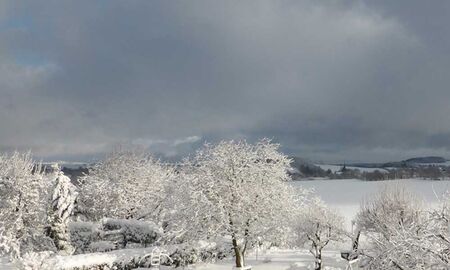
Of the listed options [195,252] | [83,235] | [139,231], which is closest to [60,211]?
[83,235]

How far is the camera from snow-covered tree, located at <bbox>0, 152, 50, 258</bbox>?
110 feet

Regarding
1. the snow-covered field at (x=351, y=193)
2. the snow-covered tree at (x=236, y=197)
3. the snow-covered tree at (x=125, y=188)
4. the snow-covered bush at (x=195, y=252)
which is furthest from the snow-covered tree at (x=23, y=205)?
the snow-covered field at (x=351, y=193)

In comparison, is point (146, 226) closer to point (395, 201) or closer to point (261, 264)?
point (261, 264)

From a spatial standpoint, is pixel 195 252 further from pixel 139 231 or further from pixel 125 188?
pixel 125 188

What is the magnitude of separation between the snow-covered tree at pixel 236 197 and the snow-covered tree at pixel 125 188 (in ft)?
39.1

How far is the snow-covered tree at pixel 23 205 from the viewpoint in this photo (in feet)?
110

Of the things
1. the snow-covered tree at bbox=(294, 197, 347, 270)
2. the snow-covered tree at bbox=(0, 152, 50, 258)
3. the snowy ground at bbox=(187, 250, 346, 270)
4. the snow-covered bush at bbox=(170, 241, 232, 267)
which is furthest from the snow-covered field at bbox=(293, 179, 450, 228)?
the snow-covered tree at bbox=(0, 152, 50, 258)

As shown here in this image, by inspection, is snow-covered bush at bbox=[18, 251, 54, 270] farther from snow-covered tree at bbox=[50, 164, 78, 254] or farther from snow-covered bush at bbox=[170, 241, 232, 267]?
snow-covered bush at bbox=[170, 241, 232, 267]

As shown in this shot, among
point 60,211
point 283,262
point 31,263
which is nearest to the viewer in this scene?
point 31,263

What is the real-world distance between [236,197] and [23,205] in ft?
54.2

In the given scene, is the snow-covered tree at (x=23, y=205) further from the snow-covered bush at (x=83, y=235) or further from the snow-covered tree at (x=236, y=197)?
the snow-covered tree at (x=236, y=197)

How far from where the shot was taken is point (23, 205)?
117 ft

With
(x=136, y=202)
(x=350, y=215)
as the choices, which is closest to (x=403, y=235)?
(x=136, y=202)

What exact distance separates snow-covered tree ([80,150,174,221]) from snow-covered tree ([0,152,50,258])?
205 inches
